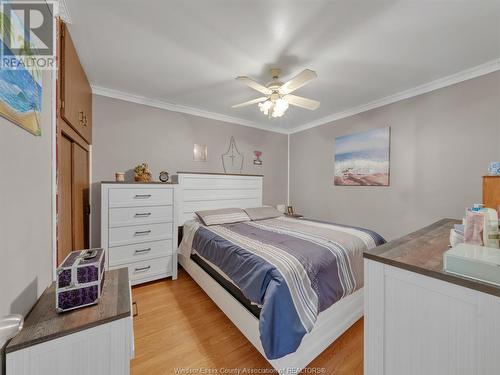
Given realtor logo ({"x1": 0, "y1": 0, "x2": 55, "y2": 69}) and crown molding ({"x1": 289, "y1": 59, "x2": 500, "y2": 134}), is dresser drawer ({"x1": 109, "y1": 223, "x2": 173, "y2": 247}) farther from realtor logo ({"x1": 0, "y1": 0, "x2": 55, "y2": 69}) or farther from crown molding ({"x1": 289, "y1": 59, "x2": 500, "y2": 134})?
crown molding ({"x1": 289, "y1": 59, "x2": 500, "y2": 134})

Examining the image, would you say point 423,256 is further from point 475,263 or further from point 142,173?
point 142,173

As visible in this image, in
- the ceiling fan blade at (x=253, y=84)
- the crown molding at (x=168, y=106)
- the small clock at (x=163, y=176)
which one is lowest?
the small clock at (x=163, y=176)

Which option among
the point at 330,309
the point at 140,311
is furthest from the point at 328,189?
the point at 140,311

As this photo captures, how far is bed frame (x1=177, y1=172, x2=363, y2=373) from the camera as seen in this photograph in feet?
4.57

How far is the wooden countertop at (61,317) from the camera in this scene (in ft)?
2.39

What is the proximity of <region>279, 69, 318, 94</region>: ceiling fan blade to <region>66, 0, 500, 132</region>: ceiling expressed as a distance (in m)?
0.29

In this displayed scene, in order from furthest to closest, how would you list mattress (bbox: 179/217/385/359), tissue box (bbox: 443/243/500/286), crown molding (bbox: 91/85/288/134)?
crown molding (bbox: 91/85/288/134) → mattress (bbox: 179/217/385/359) → tissue box (bbox: 443/243/500/286)

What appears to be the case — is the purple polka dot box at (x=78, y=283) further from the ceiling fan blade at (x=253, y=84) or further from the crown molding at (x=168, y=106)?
the crown molding at (x=168, y=106)

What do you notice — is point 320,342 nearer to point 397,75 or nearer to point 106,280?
point 106,280

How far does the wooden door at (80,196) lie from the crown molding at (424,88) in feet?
12.0

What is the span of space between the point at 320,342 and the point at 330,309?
233 mm

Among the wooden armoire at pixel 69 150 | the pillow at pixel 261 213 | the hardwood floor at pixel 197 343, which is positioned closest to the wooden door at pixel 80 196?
the wooden armoire at pixel 69 150

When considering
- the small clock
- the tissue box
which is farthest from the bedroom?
the small clock

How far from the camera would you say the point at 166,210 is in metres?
2.64
